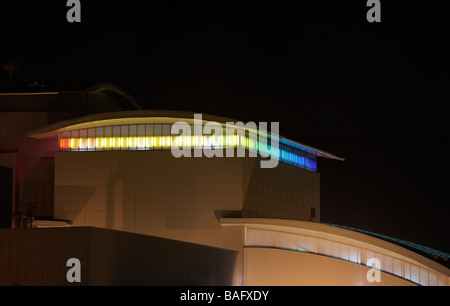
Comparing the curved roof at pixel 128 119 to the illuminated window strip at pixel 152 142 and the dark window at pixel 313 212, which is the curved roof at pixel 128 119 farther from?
the dark window at pixel 313 212

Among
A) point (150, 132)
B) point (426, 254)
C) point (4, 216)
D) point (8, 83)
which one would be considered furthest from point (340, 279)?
point (8, 83)

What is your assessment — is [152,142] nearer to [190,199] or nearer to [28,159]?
[190,199]

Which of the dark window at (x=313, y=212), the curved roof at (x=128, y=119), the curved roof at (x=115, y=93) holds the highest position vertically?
the curved roof at (x=115, y=93)

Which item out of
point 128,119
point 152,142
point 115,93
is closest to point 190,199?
point 152,142

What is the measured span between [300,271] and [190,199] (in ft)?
29.2

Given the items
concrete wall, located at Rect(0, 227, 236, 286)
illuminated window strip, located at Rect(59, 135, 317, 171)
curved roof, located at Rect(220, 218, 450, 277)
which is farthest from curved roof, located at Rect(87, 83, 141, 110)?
concrete wall, located at Rect(0, 227, 236, 286)

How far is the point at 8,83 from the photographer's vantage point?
Result: 2446 inches

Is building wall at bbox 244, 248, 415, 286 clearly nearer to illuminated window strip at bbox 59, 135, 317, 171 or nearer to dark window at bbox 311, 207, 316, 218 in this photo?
illuminated window strip at bbox 59, 135, 317, 171

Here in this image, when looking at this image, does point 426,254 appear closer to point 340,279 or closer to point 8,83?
point 340,279

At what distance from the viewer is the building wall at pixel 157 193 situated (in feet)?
160

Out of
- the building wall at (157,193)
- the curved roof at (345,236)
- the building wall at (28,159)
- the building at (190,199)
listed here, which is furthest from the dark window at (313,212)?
the building wall at (28,159)

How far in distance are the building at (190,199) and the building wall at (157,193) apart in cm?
7

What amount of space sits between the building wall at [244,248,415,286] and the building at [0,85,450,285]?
0.22 feet

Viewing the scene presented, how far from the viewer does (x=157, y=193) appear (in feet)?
161
